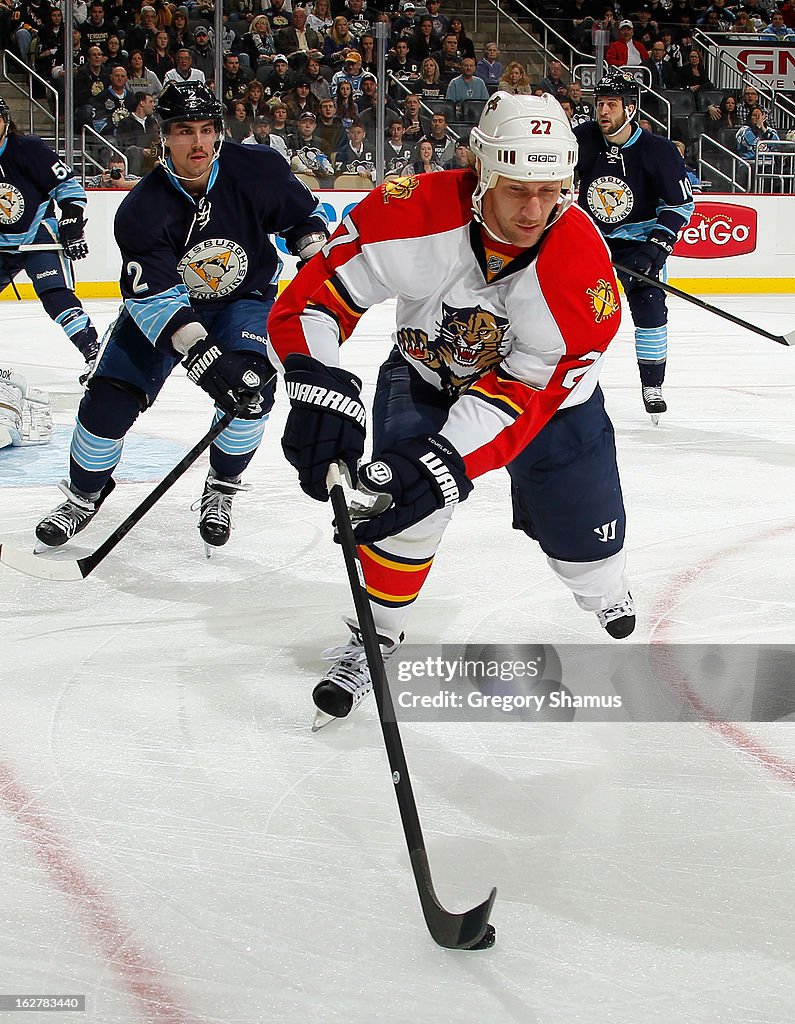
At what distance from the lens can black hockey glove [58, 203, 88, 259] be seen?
508cm

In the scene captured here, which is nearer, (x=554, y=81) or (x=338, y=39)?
(x=338, y=39)

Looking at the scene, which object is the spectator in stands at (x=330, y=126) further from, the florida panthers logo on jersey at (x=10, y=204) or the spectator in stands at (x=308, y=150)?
the florida panthers logo on jersey at (x=10, y=204)

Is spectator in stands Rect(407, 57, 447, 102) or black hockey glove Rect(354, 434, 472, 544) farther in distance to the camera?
spectator in stands Rect(407, 57, 447, 102)

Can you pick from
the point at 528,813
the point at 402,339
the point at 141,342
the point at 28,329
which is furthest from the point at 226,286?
the point at 28,329

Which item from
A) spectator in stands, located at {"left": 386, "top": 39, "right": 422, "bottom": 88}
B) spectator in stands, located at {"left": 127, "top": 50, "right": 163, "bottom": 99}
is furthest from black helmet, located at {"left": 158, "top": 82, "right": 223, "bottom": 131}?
spectator in stands, located at {"left": 386, "top": 39, "right": 422, "bottom": 88}

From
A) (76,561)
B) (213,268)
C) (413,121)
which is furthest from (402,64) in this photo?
(76,561)

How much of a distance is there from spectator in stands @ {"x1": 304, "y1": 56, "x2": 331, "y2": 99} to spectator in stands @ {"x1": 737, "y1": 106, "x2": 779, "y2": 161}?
3.17 meters

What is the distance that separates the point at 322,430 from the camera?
183 centimetres

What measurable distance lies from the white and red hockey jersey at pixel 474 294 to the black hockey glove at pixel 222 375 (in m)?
0.57

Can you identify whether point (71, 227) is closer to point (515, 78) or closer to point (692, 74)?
point (515, 78)

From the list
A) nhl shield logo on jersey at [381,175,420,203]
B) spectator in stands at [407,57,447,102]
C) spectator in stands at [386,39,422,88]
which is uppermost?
nhl shield logo on jersey at [381,175,420,203]

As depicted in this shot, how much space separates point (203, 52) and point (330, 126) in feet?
3.30

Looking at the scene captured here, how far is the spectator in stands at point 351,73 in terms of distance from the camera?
8906mm

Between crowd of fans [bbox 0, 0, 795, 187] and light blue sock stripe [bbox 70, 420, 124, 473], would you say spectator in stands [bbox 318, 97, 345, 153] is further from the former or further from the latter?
light blue sock stripe [bbox 70, 420, 124, 473]
